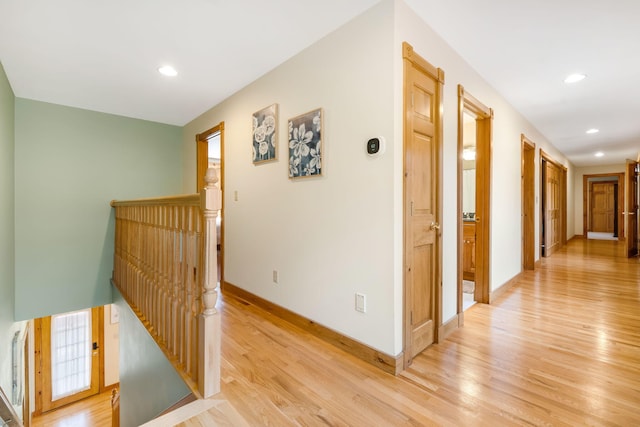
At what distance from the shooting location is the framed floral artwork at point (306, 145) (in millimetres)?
2264

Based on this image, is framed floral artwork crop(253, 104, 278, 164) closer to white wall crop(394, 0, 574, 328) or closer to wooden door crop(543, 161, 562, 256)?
white wall crop(394, 0, 574, 328)

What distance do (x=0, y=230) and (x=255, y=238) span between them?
7.62ft

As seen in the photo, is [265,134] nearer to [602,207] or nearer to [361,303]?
[361,303]

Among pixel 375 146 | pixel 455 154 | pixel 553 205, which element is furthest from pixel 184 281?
pixel 553 205

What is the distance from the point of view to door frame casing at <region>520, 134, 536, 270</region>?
14.4ft

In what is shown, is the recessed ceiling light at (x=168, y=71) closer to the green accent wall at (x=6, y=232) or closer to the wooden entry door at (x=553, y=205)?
the green accent wall at (x=6, y=232)

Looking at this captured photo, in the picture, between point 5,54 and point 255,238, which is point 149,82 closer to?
point 5,54

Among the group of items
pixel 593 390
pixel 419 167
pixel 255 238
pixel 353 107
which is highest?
pixel 353 107

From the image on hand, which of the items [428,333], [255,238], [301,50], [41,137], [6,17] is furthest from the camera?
[41,137]

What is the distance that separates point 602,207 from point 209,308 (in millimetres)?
14064

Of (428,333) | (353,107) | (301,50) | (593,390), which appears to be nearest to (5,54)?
(301,50)

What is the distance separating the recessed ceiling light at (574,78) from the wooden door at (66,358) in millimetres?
8314

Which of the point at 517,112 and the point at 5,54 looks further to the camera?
the point at 517,112

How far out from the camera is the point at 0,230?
269 centimetres
